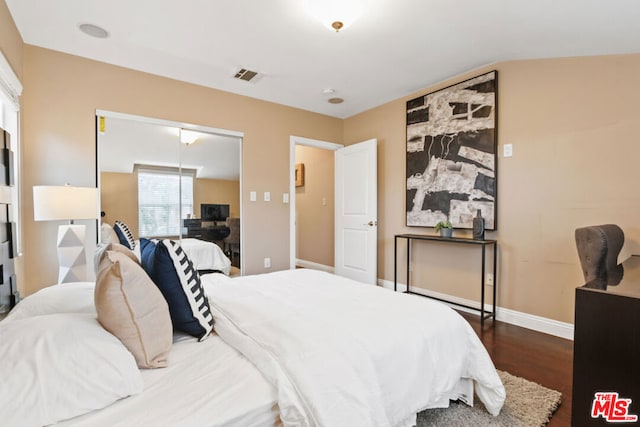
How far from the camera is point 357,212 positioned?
14.3ft

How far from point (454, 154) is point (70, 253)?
359cm

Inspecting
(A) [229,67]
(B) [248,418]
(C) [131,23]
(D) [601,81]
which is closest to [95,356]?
(B) [248,418]

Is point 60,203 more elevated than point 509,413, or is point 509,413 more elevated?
point 60,203

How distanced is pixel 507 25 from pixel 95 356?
3059 millimetres

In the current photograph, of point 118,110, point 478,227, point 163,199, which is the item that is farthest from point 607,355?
point 118,110

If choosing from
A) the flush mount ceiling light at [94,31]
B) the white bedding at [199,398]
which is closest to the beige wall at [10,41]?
the flush mount ceiling light at [94,31]

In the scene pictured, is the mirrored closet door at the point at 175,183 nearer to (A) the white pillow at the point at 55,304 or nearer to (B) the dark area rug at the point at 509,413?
(A) the white pillow at the point at 55,304

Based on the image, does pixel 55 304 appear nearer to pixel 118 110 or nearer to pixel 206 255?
pixel 206 255

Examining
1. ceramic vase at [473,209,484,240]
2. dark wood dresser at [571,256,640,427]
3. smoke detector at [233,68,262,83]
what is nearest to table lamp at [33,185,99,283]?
smoke detector at [233,68,262,83]

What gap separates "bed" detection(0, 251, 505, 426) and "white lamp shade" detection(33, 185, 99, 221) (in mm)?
890

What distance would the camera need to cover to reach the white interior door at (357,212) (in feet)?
13.5

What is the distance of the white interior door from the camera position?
413cm

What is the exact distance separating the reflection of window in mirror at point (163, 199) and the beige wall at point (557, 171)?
3028mm

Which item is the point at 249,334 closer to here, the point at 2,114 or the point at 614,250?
the point at 614,250
